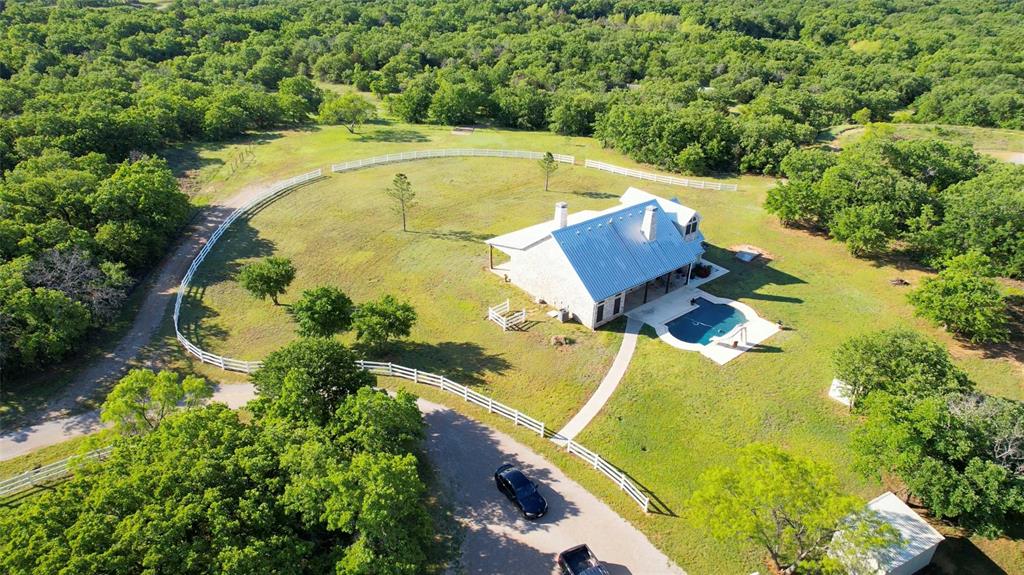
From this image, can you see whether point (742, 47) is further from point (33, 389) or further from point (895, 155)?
point (33, 389)

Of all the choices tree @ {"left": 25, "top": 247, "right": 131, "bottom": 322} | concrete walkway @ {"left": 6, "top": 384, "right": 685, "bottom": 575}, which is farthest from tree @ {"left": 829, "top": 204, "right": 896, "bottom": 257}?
tree @ {"left": 25, "top": 247, "right": 131, "bottom": 322}

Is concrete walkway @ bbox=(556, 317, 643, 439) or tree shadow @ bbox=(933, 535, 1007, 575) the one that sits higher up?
concrete walkway @ bbox=(556, 317, 643, 439)

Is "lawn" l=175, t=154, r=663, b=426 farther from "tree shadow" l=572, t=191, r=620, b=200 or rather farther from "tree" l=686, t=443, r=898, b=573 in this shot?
"tree" l=686, t=443, r=898, b=573

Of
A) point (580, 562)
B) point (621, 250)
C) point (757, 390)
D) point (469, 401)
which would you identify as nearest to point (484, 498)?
point (580, 562)

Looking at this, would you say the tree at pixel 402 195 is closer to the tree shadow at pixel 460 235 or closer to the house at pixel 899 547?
the tree shadow at pixel 460 235

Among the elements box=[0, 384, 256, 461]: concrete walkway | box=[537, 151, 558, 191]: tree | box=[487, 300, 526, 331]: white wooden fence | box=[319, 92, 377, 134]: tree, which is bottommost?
box=[0, 384, 256, 461]: concrete walkway

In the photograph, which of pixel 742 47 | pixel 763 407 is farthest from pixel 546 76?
pixel 763 407

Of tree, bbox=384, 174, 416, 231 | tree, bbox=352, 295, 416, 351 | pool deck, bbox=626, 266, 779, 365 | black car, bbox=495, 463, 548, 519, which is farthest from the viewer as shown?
tree, bbox=384, 174, 416, 231
